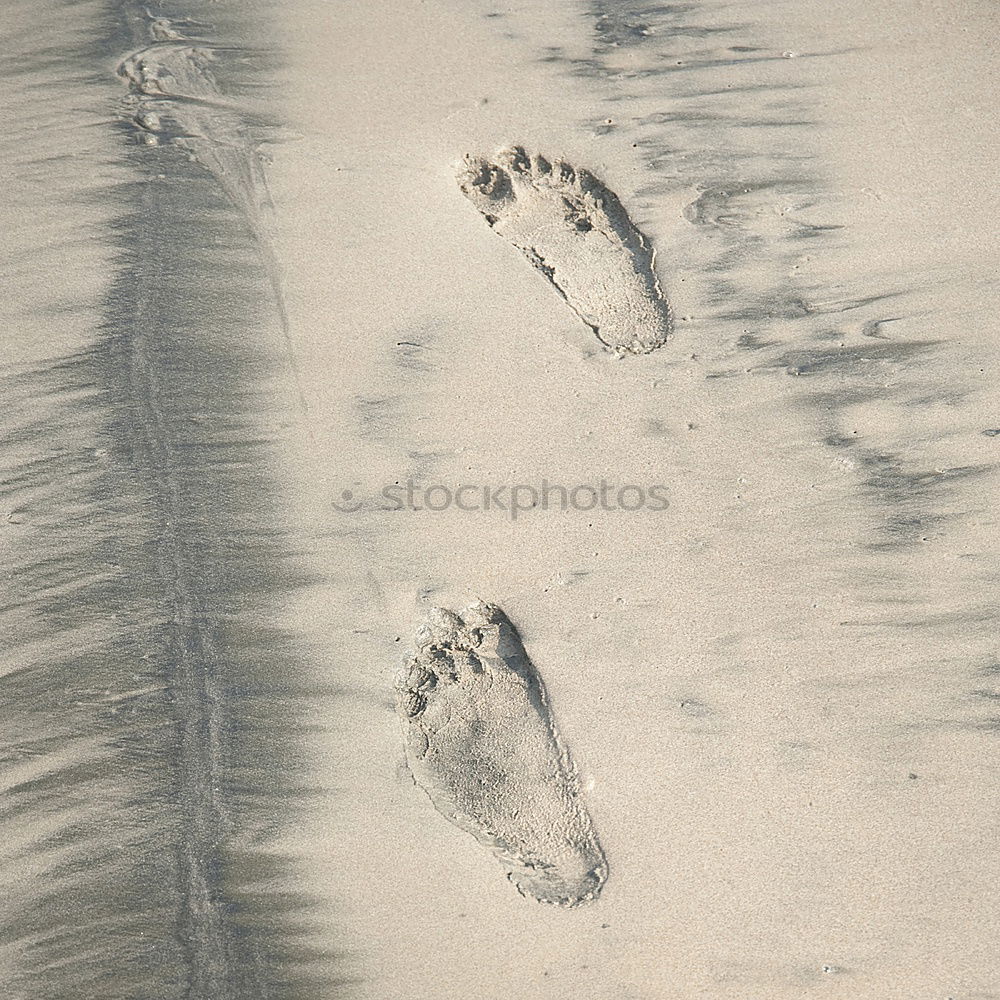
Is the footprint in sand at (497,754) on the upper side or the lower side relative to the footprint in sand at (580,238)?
lower

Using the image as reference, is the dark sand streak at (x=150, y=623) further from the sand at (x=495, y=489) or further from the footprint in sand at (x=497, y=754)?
the footprint in sand at (x=497, y=754)

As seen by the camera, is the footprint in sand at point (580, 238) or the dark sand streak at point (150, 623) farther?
the footprint in sand at point (580, 238)

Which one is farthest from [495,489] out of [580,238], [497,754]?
[580,238]

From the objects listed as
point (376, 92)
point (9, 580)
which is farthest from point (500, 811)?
point (376, 92)

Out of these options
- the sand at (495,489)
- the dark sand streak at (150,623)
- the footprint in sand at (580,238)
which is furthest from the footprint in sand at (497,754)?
the footprint in sand at (580,238)

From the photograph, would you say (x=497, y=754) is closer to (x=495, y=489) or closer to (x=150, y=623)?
(x=495, y=489)

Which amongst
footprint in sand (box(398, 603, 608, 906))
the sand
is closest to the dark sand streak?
the sand
